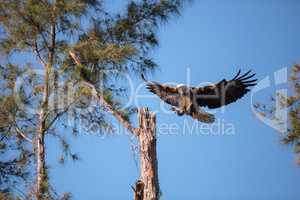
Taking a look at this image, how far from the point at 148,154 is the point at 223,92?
194 cm

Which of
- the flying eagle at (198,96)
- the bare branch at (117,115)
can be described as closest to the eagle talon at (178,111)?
the flying eagle at (198,96)

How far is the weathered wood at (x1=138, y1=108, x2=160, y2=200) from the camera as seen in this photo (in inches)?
287

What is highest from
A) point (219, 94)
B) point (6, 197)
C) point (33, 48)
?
point (33, 48)

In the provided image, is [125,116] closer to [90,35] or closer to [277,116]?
[90,35]

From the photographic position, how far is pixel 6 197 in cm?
825

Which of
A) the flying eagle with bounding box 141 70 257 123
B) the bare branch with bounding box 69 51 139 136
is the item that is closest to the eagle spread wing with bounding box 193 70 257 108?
the flying eagle with bounding box 141 70 257 123

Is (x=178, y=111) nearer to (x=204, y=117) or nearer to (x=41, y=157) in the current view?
(x=204, y=117)

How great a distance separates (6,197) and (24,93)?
4.37 feet

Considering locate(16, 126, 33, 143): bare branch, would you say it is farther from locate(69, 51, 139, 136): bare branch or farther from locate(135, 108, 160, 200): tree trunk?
locate(135, 108, 160, 200): tree trunk

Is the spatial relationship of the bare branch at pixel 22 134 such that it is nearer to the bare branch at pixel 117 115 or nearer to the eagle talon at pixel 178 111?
the bare branch at pixel 117 115

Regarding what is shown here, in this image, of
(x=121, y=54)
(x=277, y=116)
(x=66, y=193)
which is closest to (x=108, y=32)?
(x=121, y=54)

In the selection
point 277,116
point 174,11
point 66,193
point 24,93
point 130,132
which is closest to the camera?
point 130,132

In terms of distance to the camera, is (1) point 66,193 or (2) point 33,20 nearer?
(1) point 66,193

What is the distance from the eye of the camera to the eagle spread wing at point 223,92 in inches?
346
